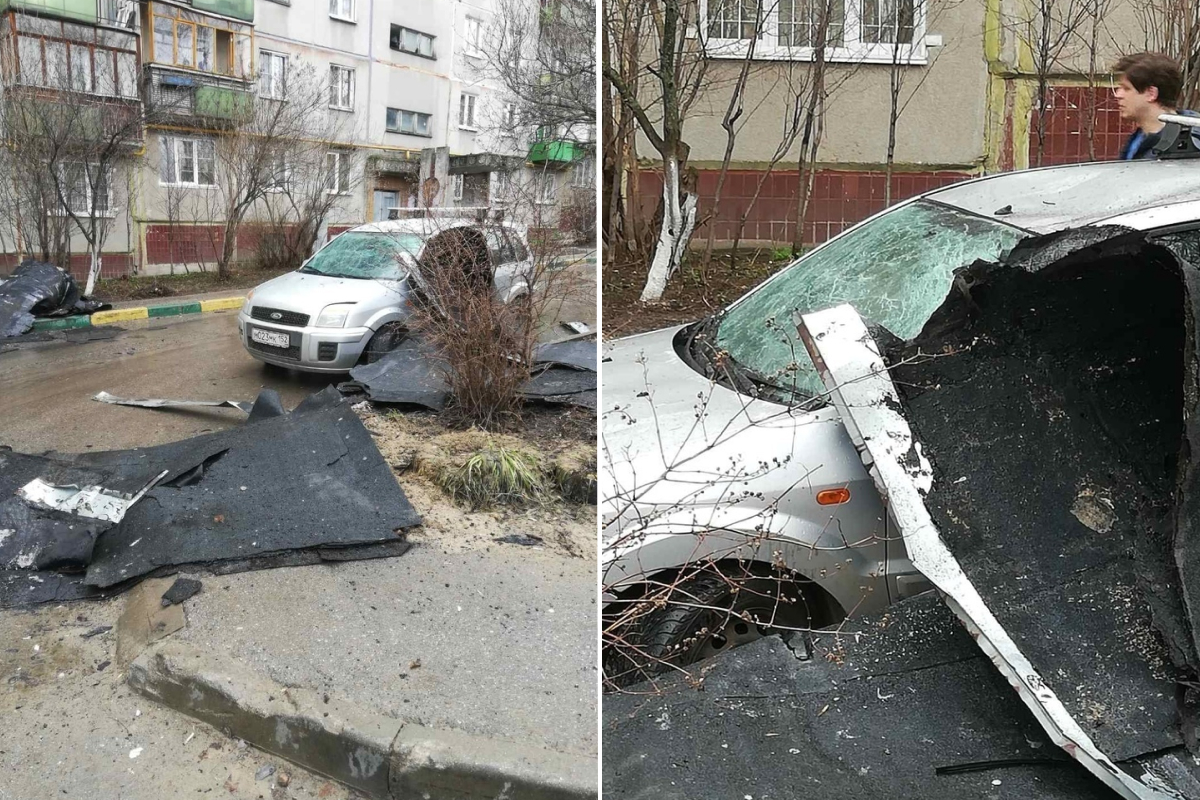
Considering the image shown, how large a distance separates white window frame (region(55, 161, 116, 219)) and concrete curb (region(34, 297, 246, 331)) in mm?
406

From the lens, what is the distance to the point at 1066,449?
2.16 metres

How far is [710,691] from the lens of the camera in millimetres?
2092

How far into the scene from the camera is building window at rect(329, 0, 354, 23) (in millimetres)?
3666

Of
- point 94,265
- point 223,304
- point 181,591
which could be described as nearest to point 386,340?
point 223,304

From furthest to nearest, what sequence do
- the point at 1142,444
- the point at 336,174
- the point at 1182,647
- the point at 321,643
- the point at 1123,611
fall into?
the point at 336,174
the point at 321,643
the point at 1142,444
the point at 1123,611
the point at 1182,647

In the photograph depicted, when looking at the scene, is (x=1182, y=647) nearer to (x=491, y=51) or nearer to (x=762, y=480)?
(x=762, y=480)

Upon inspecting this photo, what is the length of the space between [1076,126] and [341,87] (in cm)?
672

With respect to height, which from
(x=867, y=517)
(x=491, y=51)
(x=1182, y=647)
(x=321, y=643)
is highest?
(x=491, y=51)

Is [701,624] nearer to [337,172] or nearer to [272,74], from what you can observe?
[337,172]

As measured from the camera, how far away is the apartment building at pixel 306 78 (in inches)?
129

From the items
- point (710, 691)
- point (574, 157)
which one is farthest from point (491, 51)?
point (710, 691)

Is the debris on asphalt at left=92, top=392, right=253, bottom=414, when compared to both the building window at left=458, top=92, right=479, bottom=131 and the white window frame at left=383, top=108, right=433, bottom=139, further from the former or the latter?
the building window at left=458, top=92, right=479, bottom=131

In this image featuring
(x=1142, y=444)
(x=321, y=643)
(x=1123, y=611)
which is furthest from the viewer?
(x=321, y=643)

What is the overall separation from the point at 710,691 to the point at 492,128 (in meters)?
1.99
